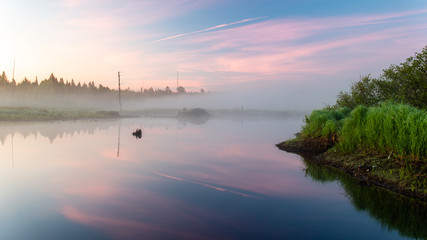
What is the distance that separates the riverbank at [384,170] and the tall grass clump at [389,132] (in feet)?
1.37

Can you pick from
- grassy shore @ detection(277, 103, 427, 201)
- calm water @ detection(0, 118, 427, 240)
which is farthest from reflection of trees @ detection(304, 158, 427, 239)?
grassy shore @ detection(277, 103, 427, 201)

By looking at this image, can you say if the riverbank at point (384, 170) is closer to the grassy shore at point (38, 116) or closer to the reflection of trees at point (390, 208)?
the reflection of trees at point (390, 208)

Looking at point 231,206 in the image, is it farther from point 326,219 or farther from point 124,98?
point 124,98

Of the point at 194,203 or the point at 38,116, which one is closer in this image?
the point at 194,203

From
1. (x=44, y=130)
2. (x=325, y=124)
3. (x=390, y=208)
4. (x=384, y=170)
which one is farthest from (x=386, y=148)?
(x=44, y=130)

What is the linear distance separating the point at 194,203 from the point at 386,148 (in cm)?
995

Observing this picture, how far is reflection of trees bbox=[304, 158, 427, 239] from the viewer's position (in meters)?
8.01

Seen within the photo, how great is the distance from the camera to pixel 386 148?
13188mm

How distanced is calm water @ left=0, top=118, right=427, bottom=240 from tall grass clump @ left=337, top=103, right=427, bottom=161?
2508mm

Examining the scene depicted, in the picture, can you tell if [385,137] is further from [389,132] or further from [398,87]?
[398,87]

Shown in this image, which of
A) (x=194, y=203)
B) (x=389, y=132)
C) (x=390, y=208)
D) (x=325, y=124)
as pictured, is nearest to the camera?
(x=390, y=208)

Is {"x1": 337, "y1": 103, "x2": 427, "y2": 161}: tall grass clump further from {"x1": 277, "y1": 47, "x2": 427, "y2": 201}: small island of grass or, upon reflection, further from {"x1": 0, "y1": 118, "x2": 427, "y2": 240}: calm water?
{"x1": 0, "y1": 118, "x2": 427, "y2": 240}: calm water

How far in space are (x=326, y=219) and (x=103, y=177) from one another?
35.0ft

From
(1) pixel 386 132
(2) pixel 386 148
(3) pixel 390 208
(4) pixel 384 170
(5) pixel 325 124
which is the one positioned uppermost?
(5) pixel 325 124
